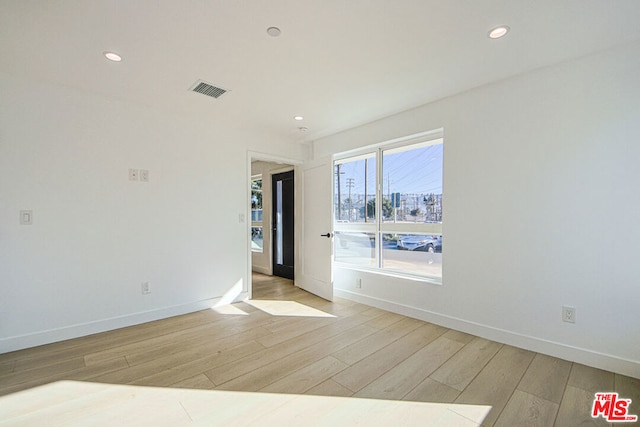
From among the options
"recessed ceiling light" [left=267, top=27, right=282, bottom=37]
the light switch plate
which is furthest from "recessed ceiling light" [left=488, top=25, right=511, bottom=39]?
the light switch plate

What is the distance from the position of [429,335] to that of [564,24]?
275cm

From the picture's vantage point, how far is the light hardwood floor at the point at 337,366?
1885 millimetres

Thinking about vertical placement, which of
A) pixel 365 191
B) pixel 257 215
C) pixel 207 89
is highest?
pixel 207 89

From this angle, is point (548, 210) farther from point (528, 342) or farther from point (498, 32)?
point (498, 32)

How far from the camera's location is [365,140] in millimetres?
3902

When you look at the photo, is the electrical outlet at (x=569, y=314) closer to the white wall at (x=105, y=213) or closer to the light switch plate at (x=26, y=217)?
the white wall at (x=105, y=213)

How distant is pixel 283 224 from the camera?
18.9 feet

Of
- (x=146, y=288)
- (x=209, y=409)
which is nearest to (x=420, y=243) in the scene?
(x=209, y=409)

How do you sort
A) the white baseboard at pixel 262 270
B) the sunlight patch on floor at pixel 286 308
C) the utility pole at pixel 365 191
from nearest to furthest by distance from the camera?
the sunlight patch on floor at pixel 286 308
the utility pole at pixel 365 191
the white baseboard at pixel 262 270

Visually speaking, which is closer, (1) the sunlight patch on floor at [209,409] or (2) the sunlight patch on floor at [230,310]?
(1) the sunlight patch on floor at [209,409]

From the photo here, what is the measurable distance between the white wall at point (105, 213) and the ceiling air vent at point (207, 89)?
2.64 feet

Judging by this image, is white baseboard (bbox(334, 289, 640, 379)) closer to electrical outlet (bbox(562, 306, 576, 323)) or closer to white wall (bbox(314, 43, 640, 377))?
white wall (bbox(314, 43, 640, 377))

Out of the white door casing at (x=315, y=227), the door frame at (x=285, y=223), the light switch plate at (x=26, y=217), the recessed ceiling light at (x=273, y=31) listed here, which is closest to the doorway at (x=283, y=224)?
the door frame at (x=285, y=223)

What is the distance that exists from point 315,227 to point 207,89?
237cm
